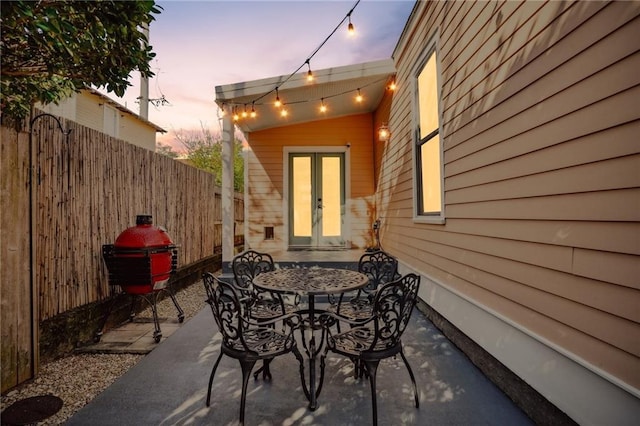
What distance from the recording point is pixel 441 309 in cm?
334

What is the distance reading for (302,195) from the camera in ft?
22.8

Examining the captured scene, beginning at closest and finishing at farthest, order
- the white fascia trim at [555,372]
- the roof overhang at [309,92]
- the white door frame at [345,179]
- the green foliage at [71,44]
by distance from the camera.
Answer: the white fascia trim at [555,372], the green foliage at [71,44], the roof overhang at [309,92], the white door frame at [345,179]

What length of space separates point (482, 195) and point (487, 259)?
0.50 m

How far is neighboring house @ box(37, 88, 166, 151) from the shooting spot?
27.4 ft

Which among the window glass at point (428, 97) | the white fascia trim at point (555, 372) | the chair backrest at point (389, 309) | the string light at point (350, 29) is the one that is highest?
the string light at point (350, 29)

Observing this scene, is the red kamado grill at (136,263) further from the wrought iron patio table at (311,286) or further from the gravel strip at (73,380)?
the wrought iron patio table at (311,286)

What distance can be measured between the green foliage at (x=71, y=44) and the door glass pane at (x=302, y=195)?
4.94 m

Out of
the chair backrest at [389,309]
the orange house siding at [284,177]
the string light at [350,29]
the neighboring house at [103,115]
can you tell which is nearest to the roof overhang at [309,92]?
the orange house siding at [284,177]

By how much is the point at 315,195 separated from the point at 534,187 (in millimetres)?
5222

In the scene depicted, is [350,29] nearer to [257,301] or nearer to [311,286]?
[311,286]

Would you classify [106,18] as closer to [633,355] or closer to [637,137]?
[637,137]

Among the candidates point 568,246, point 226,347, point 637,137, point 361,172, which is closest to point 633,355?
point 568,246

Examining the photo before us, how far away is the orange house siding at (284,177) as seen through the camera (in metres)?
6.86

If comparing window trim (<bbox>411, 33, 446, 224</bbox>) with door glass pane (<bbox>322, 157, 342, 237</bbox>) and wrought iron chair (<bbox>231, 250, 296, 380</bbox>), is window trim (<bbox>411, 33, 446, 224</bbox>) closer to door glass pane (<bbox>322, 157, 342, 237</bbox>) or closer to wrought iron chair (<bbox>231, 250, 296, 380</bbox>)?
wrought iron chair (<bbox>231, 250, 296, 380</bbox>)
